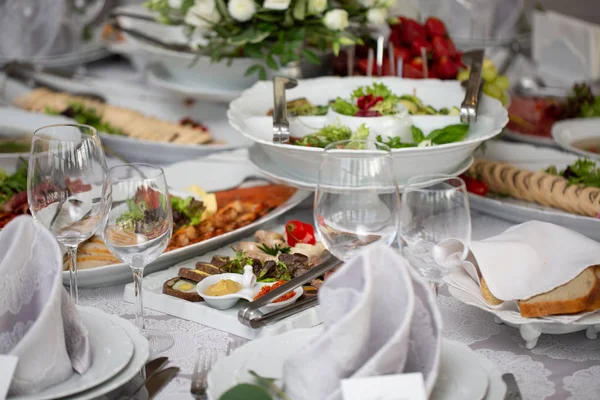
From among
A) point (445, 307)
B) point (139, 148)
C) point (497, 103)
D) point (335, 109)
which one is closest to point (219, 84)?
point (139, 148)

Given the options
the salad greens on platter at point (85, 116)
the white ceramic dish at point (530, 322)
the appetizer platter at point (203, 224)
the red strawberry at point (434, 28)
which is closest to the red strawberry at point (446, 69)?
the red strawberry at point (434, 28)

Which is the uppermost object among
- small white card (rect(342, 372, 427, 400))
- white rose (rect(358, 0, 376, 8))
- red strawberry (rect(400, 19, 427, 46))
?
white rose (rect(358, 0, 376, 8))

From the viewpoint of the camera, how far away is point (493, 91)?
2055 mm

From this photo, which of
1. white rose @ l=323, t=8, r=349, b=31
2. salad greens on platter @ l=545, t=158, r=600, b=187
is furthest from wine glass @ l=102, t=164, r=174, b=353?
white rose @ l=323, t=8, r=349, b=31

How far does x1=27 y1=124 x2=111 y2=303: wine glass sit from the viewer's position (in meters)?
1.13

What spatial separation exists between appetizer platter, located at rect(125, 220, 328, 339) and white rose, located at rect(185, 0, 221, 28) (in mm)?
A: 882

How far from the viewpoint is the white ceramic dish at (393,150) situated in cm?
148

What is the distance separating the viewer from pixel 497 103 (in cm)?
172

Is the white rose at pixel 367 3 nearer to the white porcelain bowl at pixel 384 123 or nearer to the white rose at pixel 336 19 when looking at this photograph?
the white rose at pixel 336 19

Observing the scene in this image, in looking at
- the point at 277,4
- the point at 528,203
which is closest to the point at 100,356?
the point at 528,203

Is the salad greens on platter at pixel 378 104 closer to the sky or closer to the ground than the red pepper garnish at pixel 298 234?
closer to the sky

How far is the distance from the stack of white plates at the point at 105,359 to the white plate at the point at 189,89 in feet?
4.14

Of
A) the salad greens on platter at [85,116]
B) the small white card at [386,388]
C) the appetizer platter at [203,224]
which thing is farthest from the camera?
the salad greens on platter at [85,116]

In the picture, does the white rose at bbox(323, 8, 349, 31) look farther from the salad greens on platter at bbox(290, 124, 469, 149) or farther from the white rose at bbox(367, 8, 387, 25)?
the salad greens on platter at bbox(290, 124, 469, 149)
